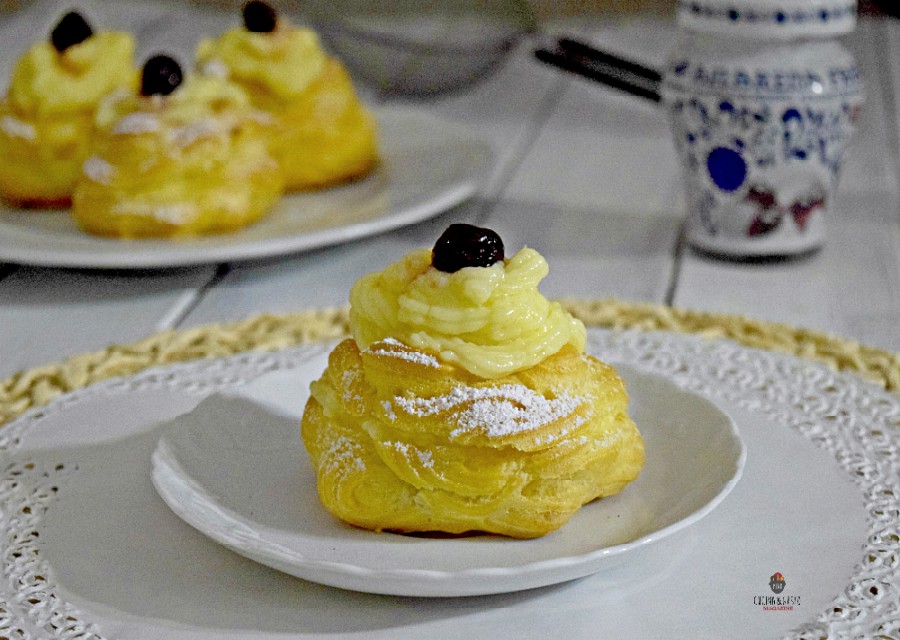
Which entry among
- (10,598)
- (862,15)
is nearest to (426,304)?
(10,598)

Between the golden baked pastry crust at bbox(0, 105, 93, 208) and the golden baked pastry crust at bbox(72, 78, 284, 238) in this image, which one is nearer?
the golden baked pastry crust at bbox(72, 78, 284, 238)

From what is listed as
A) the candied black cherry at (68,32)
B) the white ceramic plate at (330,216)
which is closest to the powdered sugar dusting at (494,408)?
the white ceramic plate at (330,216)

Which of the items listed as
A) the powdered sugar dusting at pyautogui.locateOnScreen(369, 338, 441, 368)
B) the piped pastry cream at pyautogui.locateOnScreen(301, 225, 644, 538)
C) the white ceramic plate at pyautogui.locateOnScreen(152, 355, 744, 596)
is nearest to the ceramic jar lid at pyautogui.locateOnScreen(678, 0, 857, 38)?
the white ceramic plate at pyautogui.locateOnScreen(152, 355, 744, 596)

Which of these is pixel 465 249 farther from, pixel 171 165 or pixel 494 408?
pixel 171 165

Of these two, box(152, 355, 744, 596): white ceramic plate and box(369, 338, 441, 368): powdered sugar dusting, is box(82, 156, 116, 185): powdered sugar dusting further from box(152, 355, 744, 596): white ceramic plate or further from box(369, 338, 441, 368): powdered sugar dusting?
box(369, 338, 441, 368): powdered sugar dusting

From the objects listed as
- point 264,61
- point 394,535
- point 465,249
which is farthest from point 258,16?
point 394,535
